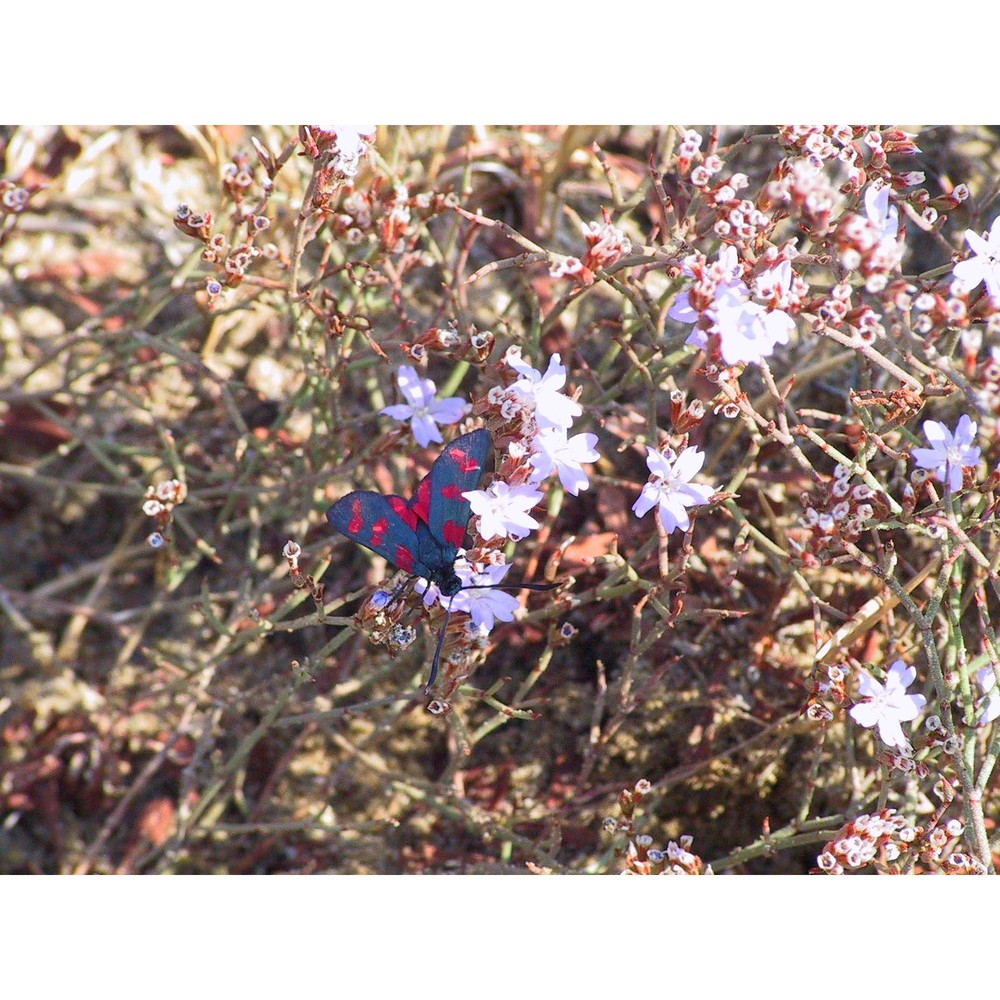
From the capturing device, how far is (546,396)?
5.46 ft

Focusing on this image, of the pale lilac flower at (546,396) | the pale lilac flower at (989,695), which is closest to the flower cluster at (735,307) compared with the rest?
the pale lilac flower at (546,396)

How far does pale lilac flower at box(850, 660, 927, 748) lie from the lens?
1.71 m

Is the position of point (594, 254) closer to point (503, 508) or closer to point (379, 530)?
point (503, 508)

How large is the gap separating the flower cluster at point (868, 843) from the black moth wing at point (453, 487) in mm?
784

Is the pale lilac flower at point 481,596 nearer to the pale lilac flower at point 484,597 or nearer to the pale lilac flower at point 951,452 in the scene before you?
the pale lilac flower at point 484,597

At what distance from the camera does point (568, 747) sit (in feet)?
7.94

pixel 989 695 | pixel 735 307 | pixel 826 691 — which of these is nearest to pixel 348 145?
pixel 735 307

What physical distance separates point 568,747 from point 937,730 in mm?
907

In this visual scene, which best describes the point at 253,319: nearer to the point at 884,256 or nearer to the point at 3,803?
the point at 3,803

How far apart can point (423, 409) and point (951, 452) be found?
907mm

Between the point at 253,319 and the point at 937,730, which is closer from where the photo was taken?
the point at 937,730

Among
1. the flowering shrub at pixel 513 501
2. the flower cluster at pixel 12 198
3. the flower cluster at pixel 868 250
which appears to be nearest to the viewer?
the flower cluster at pixel 868 250

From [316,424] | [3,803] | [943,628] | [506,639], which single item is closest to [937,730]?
[943,628]

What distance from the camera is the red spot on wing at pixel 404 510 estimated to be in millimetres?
1636
